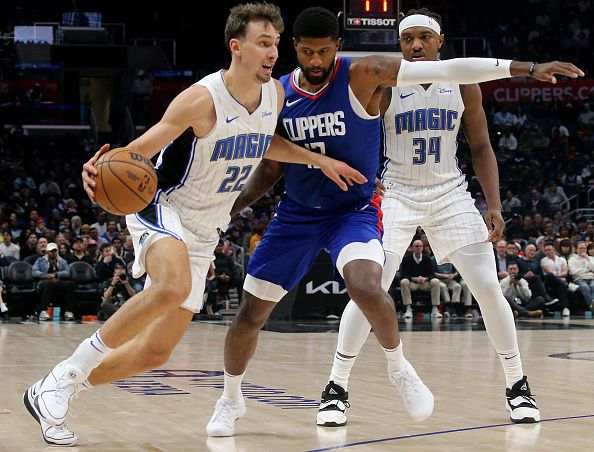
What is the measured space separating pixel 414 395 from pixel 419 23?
2.20 metres

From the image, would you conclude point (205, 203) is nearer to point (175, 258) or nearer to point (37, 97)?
point (175, 258)

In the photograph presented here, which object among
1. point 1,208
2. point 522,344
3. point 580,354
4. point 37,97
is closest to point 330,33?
point 580,354

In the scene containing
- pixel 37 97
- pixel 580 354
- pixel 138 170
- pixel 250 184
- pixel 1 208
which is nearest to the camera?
pixel 138 170

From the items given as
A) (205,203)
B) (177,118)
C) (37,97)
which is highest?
(37,97)

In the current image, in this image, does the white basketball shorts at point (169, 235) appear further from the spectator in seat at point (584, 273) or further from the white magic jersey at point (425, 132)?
the spectator in seat at point (584, 273)

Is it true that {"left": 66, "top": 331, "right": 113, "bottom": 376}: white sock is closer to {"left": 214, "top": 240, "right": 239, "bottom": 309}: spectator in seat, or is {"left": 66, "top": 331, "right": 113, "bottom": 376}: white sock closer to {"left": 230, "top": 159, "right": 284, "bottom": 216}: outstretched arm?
{"left": 230, "top": 159, "right": 284, "bottom": 216}: outstretched arm

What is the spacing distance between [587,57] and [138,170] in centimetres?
2675

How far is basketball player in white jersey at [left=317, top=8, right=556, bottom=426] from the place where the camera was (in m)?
5.71

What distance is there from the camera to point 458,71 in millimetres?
4941

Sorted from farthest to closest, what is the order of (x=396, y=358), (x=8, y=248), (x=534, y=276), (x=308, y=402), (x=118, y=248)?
(x=534, y=276) → (x=8, y=248) → (x=118, y=248) → (x=308, y=402) → (x=396, y=358)

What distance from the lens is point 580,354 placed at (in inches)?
394

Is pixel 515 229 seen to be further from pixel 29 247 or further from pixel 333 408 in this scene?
pixel 333 408

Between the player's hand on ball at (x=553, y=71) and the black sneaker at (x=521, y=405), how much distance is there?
1770mm

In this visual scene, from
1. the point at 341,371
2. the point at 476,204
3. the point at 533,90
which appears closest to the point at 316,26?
the point at 341,371
